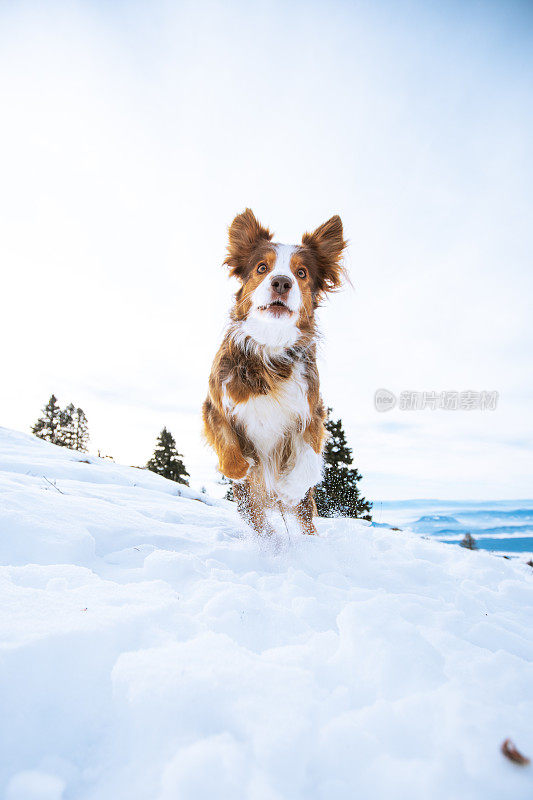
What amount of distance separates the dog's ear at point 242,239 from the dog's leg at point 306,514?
2843 millimetres

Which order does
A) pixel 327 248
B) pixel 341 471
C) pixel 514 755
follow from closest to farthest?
1. pixel 514 755
2. pixel 327 248
3. pixel 341 471

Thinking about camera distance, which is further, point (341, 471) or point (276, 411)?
point (341, 471)

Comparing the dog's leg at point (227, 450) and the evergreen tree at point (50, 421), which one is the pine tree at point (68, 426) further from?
the dog's leg at point (227, 450)

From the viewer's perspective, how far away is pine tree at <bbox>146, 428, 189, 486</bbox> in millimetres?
23281

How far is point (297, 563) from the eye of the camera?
2820 millimetres

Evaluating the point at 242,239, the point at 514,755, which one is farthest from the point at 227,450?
the point at 514,755

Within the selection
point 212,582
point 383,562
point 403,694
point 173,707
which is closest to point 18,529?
point 212,582

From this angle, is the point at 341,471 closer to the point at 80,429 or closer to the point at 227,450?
the point at 227,450

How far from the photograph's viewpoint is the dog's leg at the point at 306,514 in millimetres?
4434

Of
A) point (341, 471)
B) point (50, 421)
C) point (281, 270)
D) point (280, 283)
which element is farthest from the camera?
point (50, 421)

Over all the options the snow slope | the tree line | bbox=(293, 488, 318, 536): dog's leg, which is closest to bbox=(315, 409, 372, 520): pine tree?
the tree line

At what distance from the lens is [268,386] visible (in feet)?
13.2

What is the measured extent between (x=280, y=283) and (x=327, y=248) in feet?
4.69

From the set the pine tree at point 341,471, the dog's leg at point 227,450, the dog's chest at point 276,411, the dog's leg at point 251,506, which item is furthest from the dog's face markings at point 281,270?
the pine tree at point 341,471
